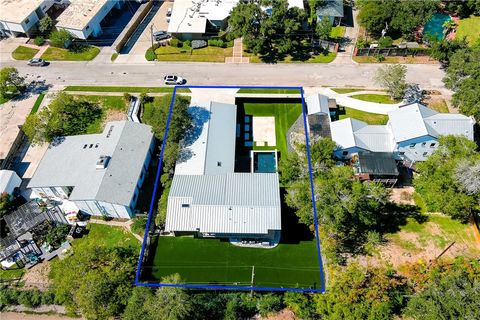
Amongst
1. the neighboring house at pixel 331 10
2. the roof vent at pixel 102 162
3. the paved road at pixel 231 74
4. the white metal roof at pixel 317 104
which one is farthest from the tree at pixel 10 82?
the neighboring house at pixel 331 10

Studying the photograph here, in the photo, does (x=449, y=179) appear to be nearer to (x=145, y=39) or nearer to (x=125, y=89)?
(x=125, y=89)

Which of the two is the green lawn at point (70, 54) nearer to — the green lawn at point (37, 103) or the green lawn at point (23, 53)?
the green lawn at point (23, 53)

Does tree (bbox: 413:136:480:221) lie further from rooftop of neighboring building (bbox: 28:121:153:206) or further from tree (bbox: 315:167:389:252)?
rooftop of neighboring building (bbox: 28:121:153:206)

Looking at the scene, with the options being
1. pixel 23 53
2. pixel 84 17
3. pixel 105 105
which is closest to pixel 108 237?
pixel 105 105

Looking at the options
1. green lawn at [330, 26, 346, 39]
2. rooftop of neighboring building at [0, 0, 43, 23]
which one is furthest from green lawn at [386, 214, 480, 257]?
rooftop of neighboring building at [0, 0, 43, 23]

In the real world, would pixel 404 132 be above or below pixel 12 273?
above

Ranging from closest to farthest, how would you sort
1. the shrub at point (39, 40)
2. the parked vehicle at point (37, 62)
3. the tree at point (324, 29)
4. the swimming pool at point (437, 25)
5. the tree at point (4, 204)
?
the tree at point (4, 204) < the tree at point (324, 29) < the parked vehicle at point (37, 62) < the swimming pool at point (437, 25) < the shrub at point (39, 40)
